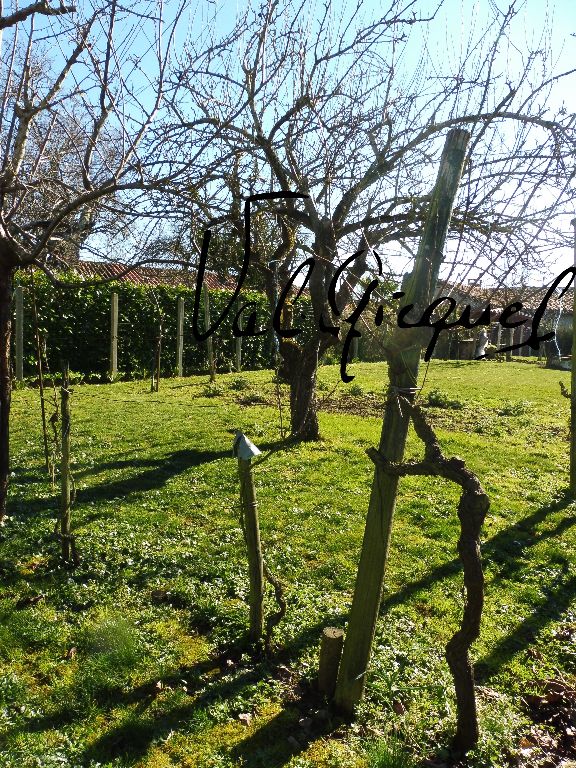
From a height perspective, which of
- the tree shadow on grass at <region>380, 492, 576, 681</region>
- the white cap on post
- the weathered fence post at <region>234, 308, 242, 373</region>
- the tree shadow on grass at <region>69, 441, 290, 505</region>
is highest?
the weathered fence post at <region>234, 308, 242, 373</region>

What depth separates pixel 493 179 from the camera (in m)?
4.29

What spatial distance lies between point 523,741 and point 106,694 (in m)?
2.22

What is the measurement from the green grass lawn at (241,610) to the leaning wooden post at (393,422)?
0.34 meters

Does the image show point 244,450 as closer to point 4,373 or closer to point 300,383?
point 4,373

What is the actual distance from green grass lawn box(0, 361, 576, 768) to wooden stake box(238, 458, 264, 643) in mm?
191

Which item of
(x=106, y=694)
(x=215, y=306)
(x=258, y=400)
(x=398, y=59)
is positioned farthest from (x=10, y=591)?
(x=215, y=306)

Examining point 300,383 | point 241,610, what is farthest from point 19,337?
A: point 241,610

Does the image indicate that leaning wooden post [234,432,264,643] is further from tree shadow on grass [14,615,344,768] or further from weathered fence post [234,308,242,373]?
weathered fence post [234,308,242,373]

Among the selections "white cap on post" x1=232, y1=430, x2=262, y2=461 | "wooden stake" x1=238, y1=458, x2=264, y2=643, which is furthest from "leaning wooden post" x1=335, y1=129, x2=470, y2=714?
"white cap on post" x1=232, y1=430, x2=262, y2=461

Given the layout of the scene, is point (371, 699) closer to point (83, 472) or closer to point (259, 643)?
point (259, 643)

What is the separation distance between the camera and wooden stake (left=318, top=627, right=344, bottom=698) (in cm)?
328

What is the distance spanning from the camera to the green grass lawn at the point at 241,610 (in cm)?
305

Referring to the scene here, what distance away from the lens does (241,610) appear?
415 centimetres

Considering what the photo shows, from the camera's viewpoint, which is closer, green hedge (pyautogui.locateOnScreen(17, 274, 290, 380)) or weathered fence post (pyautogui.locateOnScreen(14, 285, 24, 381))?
weathered fence post (pyautogui.locateOnScreen(14, 285, 24, 381))
